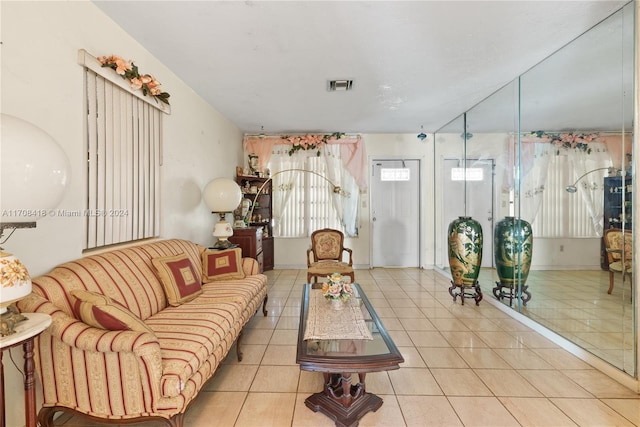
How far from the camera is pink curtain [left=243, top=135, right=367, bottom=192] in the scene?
554 centimetres

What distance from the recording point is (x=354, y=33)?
237 centimetres

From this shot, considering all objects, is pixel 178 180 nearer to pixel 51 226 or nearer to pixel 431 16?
pixel 51 226

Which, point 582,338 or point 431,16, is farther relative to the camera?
point 582,338

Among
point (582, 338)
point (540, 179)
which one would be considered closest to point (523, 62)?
point (540, 179)

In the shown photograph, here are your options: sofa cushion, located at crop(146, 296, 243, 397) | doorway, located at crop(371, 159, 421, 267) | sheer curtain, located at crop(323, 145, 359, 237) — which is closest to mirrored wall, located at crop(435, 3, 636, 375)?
doorway, located at crop(371, 159, 421, 267)

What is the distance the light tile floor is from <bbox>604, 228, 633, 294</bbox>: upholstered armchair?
0.77m

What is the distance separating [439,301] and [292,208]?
2.98 metres

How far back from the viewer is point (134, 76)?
232cm

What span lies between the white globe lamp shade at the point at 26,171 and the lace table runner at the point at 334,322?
1.42 metres

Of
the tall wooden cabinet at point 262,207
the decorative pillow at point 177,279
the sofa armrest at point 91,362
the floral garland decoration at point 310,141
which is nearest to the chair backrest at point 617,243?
the sofa armrest at point 91,362

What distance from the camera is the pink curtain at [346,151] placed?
5.54 m

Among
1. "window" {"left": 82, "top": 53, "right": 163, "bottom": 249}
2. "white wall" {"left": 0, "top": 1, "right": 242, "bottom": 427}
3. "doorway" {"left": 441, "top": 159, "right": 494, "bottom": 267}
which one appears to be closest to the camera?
A: "white wall" {"left": 0, "top": 1, "right": 242, "bottom": 427}

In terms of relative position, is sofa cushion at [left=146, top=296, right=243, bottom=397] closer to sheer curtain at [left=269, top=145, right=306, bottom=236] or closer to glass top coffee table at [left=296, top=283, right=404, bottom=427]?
glass top coffee table at [left=296, top=283, right=404, bottom=427]

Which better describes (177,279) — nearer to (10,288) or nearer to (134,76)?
(10,288)
